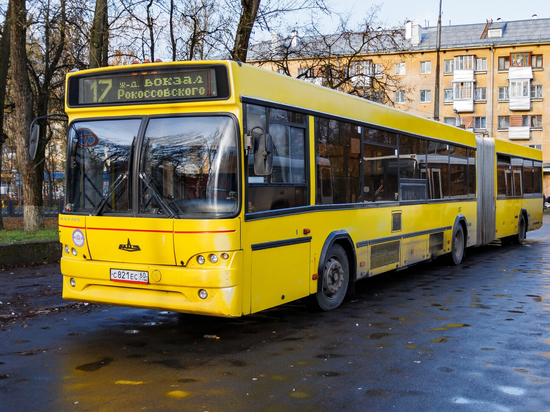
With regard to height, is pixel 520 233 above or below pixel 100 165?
below

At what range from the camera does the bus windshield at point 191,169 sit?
21.7 feet

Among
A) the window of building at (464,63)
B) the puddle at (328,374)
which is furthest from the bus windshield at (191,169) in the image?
the window of building at (464,63)

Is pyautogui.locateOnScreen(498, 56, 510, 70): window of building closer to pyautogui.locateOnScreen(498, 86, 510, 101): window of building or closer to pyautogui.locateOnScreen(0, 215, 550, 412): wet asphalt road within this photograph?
pyautogui.locateOnScreen(498, 86, 510, 101): window of building

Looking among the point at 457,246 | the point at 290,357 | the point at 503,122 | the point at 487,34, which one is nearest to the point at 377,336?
the point at 290,357

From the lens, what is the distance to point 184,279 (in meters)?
6.61

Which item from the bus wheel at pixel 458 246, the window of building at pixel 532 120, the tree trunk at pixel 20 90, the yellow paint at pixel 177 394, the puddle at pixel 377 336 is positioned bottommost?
the puddle at pixel 377 336

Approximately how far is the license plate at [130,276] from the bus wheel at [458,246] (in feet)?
29.9

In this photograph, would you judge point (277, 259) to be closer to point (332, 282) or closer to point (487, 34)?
point (332, 282)

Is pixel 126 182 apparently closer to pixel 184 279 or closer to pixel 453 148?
pixel 184 279

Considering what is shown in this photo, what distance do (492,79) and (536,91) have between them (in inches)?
170

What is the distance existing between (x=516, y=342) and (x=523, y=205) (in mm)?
14321

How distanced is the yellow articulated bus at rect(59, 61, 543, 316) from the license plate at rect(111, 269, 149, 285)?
0.5 inches

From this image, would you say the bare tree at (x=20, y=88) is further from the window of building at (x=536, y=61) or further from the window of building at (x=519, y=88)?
the window of building at (x=536, y=61)

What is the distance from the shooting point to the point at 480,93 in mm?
63688
